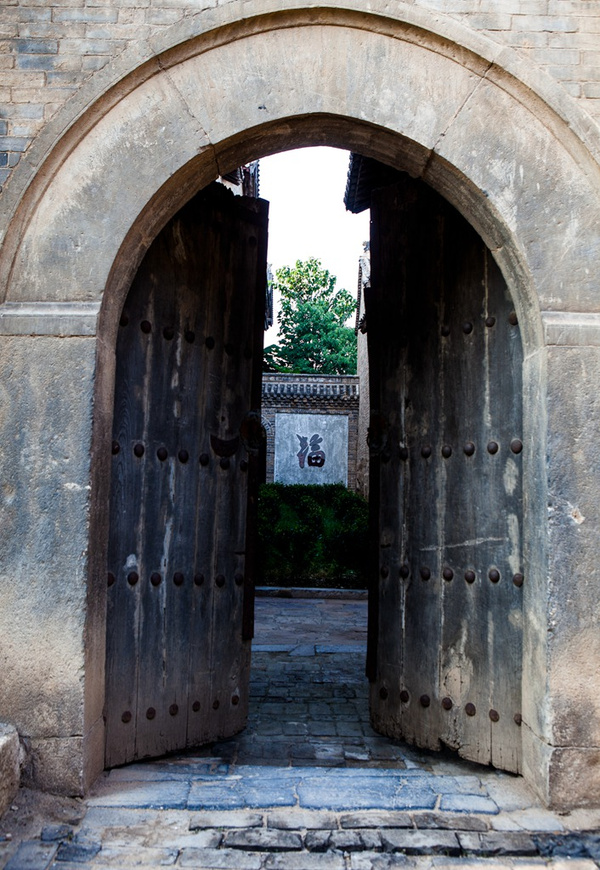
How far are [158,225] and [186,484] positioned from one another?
1.20 meters

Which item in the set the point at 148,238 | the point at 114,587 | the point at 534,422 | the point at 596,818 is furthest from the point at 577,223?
the point at 114,587

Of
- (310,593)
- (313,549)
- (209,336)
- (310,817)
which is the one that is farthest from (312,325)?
(310,817)

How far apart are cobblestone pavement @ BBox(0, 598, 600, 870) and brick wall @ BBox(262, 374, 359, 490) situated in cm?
1664

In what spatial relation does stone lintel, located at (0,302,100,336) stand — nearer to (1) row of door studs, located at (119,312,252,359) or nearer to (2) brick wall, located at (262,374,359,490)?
(1) row of door studs, located at (119,312,252,359)

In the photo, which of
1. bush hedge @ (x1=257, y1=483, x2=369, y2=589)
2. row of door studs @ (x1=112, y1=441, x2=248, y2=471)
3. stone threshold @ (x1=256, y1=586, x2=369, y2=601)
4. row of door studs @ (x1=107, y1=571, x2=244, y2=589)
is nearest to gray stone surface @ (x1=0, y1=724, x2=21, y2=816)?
row of door studs @ (x1=107, y1=571, x2=244, y2=589)

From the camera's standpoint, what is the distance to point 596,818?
239 centimetres

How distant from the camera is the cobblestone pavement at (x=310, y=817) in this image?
84.6 inches

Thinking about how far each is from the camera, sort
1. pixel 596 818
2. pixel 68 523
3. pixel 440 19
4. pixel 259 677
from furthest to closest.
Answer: pixel 259 677 → pixel 440 19 → pixel 68 523 → pixel 596 818

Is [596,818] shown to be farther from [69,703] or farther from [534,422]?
[69,703]

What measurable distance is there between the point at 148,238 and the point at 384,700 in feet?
8.29

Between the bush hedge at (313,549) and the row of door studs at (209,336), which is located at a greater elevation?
the row of door studs at (209,336)

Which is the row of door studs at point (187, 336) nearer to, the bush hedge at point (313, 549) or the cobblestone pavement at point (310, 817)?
the cobblestone pavement at point (310, 817)

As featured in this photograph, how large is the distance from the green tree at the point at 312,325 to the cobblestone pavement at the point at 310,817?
24.5 metres

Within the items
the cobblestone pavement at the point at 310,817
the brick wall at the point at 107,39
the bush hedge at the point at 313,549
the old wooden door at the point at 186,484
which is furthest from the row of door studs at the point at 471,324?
the bush hedge at the point at 313,549
